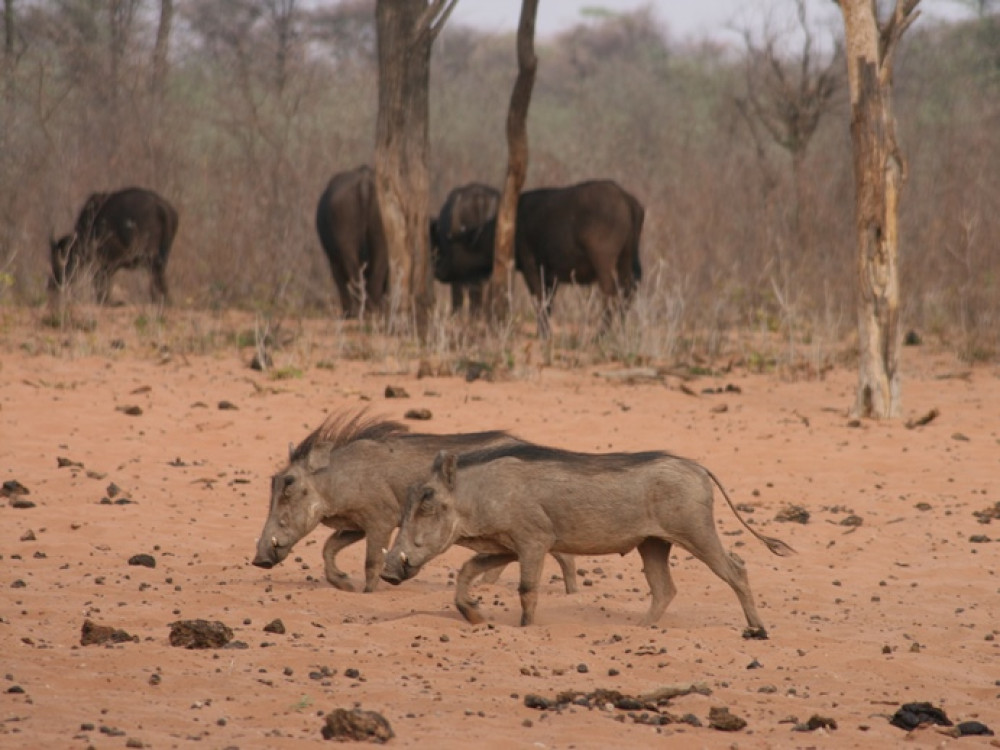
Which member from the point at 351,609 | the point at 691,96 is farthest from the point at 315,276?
the point at 691,96

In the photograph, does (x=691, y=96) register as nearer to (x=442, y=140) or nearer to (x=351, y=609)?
(x=442, y=140)

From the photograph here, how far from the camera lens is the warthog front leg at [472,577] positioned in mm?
6184

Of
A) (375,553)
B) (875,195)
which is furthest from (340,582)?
(875,195)

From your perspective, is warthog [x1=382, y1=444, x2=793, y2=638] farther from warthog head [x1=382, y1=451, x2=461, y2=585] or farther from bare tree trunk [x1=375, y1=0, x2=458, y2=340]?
bare tree trunk [x1=375, y1=0, x2=458, y2=340]

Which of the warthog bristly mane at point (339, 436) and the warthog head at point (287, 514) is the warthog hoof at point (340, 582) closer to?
the warthog head at point (287, 514)

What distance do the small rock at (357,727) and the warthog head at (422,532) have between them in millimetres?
1731

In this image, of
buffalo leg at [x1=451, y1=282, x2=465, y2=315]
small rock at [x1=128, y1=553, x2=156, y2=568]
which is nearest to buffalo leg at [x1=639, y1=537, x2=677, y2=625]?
small rock at [x1=128, y1=553, x2=156, y2=568]

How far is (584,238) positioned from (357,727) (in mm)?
11821

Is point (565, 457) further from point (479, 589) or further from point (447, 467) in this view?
point (479, 589)

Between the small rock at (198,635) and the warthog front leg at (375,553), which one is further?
the warthog front leg at (375,553)

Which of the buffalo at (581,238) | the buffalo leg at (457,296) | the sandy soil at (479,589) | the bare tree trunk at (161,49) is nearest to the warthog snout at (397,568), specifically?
the sandy soil at (479,589)

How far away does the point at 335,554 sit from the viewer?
7086mm

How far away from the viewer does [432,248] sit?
1731cm

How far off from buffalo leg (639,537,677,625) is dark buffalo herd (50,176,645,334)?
29.4 ft
